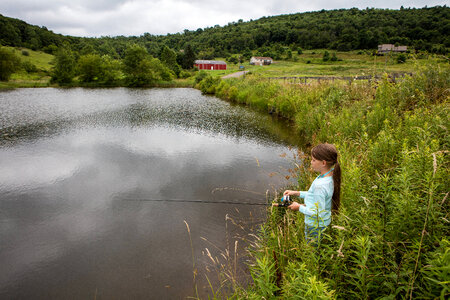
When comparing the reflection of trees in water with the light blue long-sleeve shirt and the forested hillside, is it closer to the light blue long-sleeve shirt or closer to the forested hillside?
the light blue long-sleeve shirt

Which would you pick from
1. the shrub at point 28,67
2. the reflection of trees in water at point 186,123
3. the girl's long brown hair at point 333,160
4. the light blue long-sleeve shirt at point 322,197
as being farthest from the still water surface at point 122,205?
the shrub at point 28,67

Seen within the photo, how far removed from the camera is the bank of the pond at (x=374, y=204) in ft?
6.10

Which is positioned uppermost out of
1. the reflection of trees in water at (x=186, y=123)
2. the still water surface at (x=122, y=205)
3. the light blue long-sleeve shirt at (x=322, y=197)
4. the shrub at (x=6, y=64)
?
the shrub at (x=6, y=64)

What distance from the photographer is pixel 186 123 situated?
15539mm

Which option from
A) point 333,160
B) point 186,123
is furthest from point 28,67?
point 333,160

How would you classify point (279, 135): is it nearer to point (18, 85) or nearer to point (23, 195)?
point (23, 195)

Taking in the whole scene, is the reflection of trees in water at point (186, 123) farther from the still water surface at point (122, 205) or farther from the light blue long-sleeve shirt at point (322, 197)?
the light blue long-sleeve shirt at point (322, 197)

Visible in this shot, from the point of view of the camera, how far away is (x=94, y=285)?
154 inches

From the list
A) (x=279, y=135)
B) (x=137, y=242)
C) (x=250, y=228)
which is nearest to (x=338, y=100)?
(x=279, y=135)

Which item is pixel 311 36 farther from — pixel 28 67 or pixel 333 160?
pixel 333 160

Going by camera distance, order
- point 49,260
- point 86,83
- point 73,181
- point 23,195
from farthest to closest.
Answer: point 86,83 → point 73,181 → point 23,195 → point 49,260

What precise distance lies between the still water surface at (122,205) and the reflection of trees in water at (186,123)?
0.62 feet

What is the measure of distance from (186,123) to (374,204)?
1377 cm

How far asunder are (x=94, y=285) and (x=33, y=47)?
116 meters
